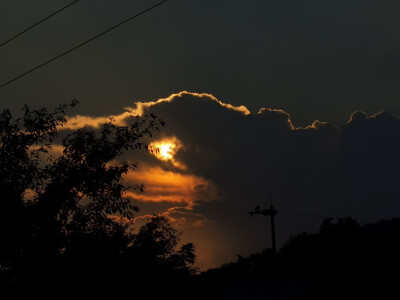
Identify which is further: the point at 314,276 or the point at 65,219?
the point at 314,276

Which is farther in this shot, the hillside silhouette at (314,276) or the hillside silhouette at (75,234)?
the hillside silhouette at (314,276)

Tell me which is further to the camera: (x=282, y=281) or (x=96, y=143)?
(x=282, y=281)

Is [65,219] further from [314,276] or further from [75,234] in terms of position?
[314,276]

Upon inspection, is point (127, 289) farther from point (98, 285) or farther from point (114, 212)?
point (114, 212)

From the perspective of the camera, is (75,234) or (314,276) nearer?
(75,234)

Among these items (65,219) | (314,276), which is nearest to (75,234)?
(65,219)

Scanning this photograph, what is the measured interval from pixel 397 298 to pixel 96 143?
16.6 metres

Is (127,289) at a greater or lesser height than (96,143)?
lesser

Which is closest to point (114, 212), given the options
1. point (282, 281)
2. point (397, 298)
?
point (397, 298)

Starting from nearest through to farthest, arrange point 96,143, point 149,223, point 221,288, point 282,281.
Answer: point 96,143 → point 149,223 → point 282,281 → point 221,288

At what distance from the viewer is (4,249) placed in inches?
768

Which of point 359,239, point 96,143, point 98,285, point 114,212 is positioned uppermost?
point 359,239

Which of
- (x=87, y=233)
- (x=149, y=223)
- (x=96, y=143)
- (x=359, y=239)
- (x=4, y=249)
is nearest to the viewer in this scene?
(x=4, y=249)

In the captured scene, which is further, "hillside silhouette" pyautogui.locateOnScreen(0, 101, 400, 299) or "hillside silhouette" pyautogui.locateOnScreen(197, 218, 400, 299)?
"hillside silhouette" pyautogui.locateOnScreen(197, 218, 400, 299)
